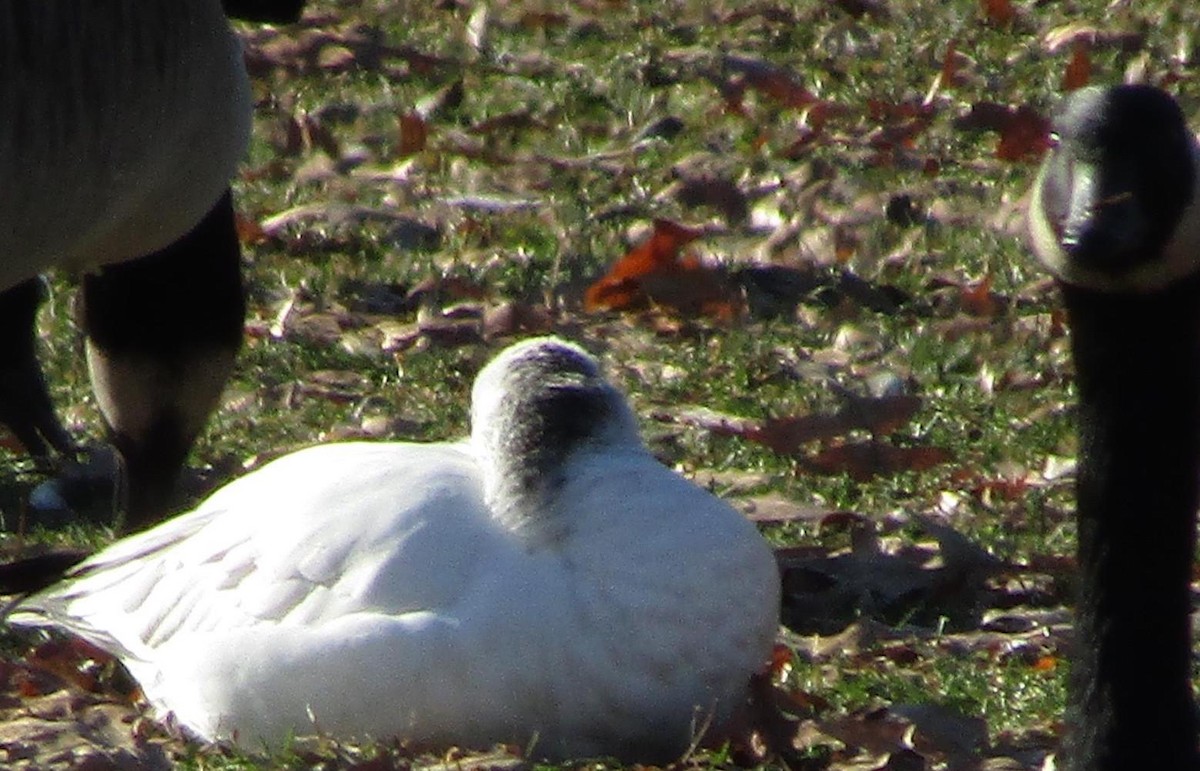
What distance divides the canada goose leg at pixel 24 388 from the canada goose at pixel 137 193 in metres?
0.51

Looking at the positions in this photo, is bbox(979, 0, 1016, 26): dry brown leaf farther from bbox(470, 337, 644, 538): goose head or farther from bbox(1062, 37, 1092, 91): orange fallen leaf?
bbox(470, 337, 644, 538): goose head

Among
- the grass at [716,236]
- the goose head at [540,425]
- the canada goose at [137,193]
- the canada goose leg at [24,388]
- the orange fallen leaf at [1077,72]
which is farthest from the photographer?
the orange fallen leaf at [1077,72]

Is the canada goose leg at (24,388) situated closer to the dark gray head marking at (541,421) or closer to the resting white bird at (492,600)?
the resting white bird at (492,600)

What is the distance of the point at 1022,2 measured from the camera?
11.3 meters

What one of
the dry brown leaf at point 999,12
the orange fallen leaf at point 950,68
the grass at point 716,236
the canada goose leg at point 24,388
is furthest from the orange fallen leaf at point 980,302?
the dry brown leaf at point 999,12

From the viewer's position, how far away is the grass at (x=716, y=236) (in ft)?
20.5

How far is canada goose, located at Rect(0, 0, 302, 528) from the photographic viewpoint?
5.55m

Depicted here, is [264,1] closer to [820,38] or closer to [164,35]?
[164,35]

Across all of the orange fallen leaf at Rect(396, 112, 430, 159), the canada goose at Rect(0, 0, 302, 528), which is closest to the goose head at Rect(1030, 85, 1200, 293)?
the canada goose at Rect(0, 0, 302, 528)

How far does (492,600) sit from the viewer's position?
4422 mm

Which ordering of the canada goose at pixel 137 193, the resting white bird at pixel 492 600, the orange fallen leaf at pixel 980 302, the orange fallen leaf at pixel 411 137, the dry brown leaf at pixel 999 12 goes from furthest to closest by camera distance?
the dry brown leaf at pixel 999 12, the orange fallen leaf at pixel 411 137, the orange fallen leaf at pixel 980 302, the canada goose at pixel 137 193, the resting white bird at pixel 492 600

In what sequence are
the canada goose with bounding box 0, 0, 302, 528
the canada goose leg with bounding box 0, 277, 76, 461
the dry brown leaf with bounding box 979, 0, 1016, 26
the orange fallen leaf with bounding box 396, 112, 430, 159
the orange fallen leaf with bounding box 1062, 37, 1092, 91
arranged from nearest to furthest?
1. the canada goose with bounding box 0, 0, 302, 528
2. the canada goose leg with bounding box 0, 277, 76, 461
3. the orange fallen leaf with bounding box 396, 112, 430, 159
4. the orange fallen leaf with bounding box 1062, 37, 1092, 91
5. the dry brown leaf with bounding box 979, 0, 1016, 26

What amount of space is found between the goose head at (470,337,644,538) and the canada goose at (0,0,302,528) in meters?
1.31

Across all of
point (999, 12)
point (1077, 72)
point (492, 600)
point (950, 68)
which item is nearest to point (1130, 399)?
point (492, 600)
